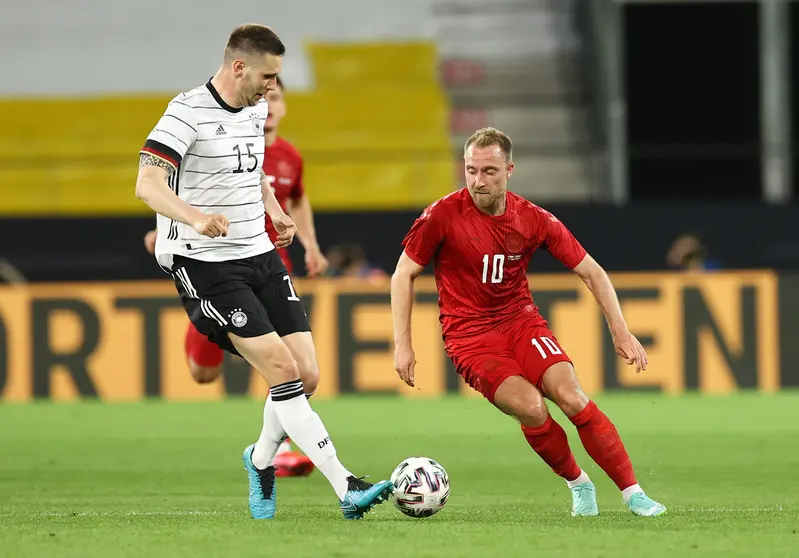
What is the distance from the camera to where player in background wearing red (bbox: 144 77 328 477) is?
8.58 metres

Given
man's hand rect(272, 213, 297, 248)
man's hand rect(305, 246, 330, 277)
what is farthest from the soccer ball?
man's hand rect(305, 246, 330, 277)

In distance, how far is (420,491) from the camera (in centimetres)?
628

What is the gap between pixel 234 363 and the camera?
14.7 meters

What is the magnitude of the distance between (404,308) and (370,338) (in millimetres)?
8062

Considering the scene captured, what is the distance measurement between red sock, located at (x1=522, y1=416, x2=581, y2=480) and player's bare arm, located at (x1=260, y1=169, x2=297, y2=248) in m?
1.41

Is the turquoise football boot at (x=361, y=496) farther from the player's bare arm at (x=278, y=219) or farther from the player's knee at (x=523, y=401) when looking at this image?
the player's bare arm at (x=278, y=219)

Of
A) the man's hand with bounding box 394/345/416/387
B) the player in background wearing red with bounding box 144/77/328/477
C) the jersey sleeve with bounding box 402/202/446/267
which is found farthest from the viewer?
the player in background wearing red with bounding box 144/77/328/477

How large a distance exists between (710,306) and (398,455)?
606 centimetres

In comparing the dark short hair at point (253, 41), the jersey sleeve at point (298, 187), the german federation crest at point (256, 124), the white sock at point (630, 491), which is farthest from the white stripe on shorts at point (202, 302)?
the jersey sleeve at point (298, 187)

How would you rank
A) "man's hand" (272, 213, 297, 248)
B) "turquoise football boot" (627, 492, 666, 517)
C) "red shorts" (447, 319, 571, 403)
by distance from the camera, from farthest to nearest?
"man's hand" (272, 213, 297, 248) < "red shorts" (447, 319, 571, 403) < "turquoise football boot" (627, 492, 666, 517)

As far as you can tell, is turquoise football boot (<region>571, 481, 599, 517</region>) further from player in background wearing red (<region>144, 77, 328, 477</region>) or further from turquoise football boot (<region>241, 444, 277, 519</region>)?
player in background wearing red (<region>144, 77, 328, 477</region>)

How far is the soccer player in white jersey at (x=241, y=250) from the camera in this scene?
6141 millimetres

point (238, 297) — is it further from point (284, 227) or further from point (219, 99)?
point (219, 99)

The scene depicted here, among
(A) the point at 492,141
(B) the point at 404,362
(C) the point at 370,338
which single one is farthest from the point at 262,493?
(C) the point at 370,338
